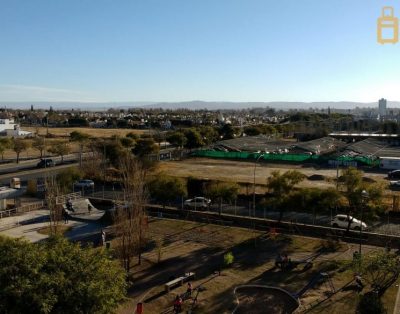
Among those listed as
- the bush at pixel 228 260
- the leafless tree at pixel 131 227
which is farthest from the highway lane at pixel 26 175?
the bush at pixel 228 260

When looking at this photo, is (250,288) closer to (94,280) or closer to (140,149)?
(94,280)

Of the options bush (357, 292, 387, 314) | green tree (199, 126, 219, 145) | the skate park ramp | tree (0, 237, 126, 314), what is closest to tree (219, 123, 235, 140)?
green tree (199, 126, 219, 145)

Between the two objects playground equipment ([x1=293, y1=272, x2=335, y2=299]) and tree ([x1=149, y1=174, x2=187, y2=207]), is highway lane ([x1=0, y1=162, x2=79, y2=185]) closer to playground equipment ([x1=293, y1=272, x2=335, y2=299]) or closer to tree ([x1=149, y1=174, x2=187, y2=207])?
tree ([x1=149, y1=174, x2=187, y2=207])

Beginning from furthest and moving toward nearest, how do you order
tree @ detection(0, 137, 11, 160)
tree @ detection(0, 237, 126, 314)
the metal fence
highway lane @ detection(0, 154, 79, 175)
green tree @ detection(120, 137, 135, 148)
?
1. green tree @ detection(120, 137, 135, 148)
2. tree @ detection(0, 137, 11, 160)
3. highway lane @ detection(0, 154, 79, 175)
4. the metal fence
5. tree @ detection(0, 237, 126, 314)

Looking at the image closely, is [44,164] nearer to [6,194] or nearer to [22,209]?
[6,194]

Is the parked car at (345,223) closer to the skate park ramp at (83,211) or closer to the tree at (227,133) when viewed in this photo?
the skate park ramp at (83,211)

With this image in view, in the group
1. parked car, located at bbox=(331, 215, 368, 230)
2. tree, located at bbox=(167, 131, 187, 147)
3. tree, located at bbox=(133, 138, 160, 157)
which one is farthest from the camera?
tree, located at bbox=(167, 131, 187, 147)
